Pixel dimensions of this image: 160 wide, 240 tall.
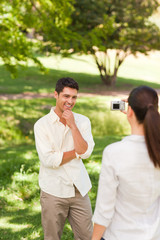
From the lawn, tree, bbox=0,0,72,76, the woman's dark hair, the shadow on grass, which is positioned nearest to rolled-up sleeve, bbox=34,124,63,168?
the woman's dark hair

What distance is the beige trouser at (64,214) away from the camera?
10.1 ft

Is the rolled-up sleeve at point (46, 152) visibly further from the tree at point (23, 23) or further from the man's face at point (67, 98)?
the tree at point (23, 23)

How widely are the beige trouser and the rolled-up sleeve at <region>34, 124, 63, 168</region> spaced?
31 centimetres

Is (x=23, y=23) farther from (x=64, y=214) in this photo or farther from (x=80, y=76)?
(x=80, y=76)

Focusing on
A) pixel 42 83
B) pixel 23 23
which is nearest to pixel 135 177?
pixel 23 23

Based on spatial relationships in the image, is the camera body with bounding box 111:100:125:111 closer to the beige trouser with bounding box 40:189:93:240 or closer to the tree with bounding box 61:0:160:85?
the beige trouser with bounding box 40:189:93:240

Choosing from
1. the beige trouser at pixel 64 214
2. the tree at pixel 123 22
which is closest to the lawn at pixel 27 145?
the beige trouser at pixel 64 214

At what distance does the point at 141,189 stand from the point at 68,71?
3345 cm

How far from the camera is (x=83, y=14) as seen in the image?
78.2ft

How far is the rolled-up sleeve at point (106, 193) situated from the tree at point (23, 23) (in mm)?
9186

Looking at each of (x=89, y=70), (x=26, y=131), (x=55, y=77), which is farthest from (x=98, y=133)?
(x=89, y=70)

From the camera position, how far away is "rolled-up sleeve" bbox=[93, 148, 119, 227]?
1998 mm

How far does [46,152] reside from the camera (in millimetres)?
3021

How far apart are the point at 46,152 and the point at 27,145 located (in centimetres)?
889
